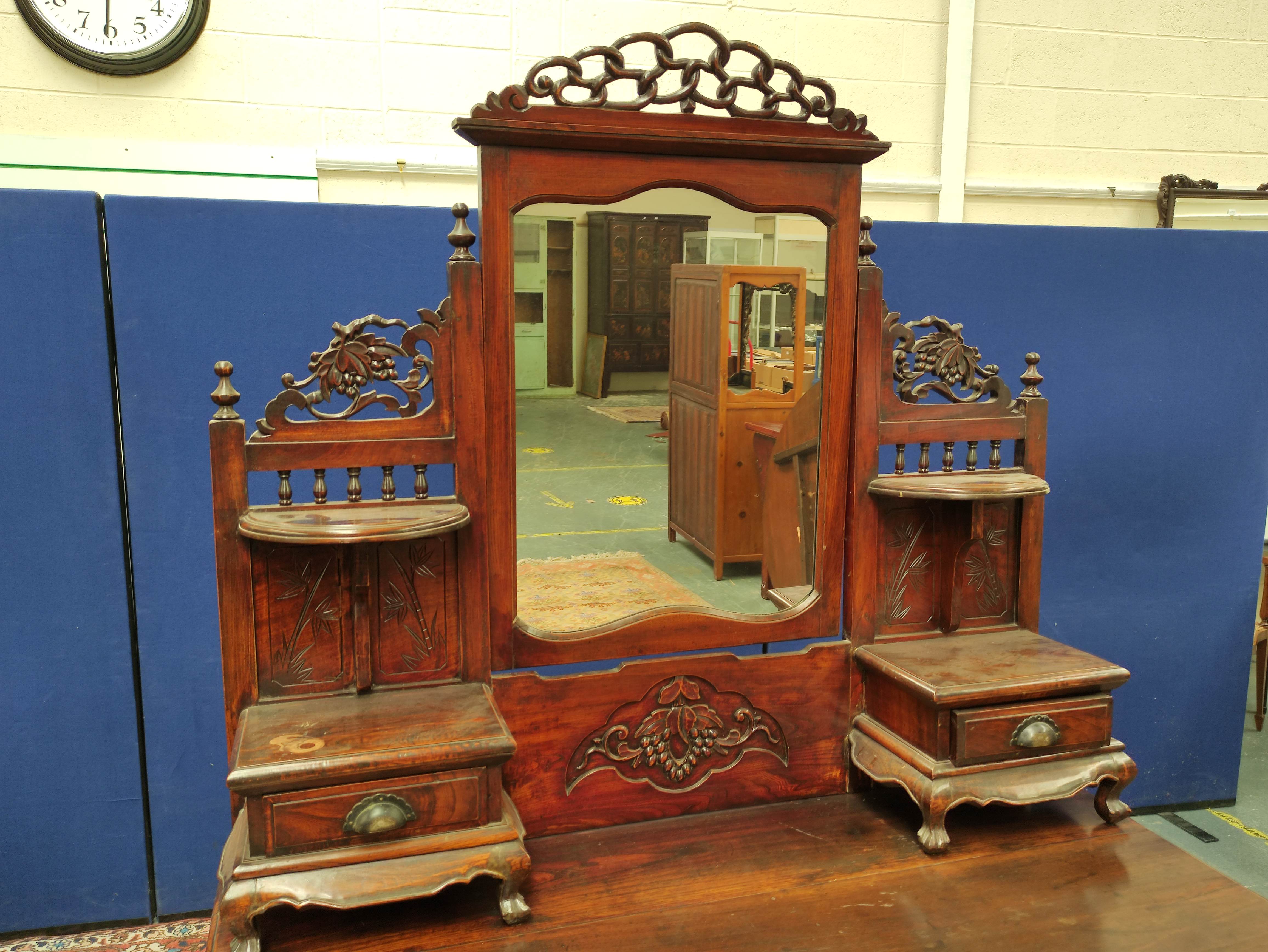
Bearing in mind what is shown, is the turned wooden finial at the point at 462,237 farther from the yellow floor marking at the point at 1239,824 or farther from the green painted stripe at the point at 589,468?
the yellow floor marking at the point at 1239,824

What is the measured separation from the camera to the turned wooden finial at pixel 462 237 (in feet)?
4.95

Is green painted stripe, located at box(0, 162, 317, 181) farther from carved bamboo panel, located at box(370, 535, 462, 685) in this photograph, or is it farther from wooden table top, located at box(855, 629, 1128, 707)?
wooden table top, located at box(855, 629, 1128, 707)

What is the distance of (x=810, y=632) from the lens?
1810 millimetres

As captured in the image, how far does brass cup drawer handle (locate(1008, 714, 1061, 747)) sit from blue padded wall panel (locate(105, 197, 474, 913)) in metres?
1.15

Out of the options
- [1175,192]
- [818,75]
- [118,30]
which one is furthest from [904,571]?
[1175,192]

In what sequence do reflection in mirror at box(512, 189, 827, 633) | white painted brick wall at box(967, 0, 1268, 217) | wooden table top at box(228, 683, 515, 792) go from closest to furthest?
1. wooden table top at box(228, 683, 515, 792)
2. reflection in mirror at box(512, 189, 827, 633)
3. white painted brick wall at box(967, 0, 1268, 217)

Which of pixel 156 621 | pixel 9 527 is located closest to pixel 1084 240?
pixel 156 621

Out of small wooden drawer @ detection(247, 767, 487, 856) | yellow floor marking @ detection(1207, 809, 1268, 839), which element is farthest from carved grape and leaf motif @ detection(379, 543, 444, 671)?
yellow floor marking @ detection(1207, 809, 1268, 839)

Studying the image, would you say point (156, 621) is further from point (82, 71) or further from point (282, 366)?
point (82, 71)

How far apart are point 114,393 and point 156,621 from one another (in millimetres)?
511

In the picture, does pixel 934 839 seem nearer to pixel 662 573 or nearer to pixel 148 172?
pixel 662 573

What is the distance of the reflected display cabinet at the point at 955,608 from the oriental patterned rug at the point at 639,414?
346 millimetres

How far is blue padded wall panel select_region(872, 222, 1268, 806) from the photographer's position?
256cm

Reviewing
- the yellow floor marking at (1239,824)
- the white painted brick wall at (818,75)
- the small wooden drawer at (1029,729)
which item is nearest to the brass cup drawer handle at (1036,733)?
the small wooden drawer at (1029,729)
